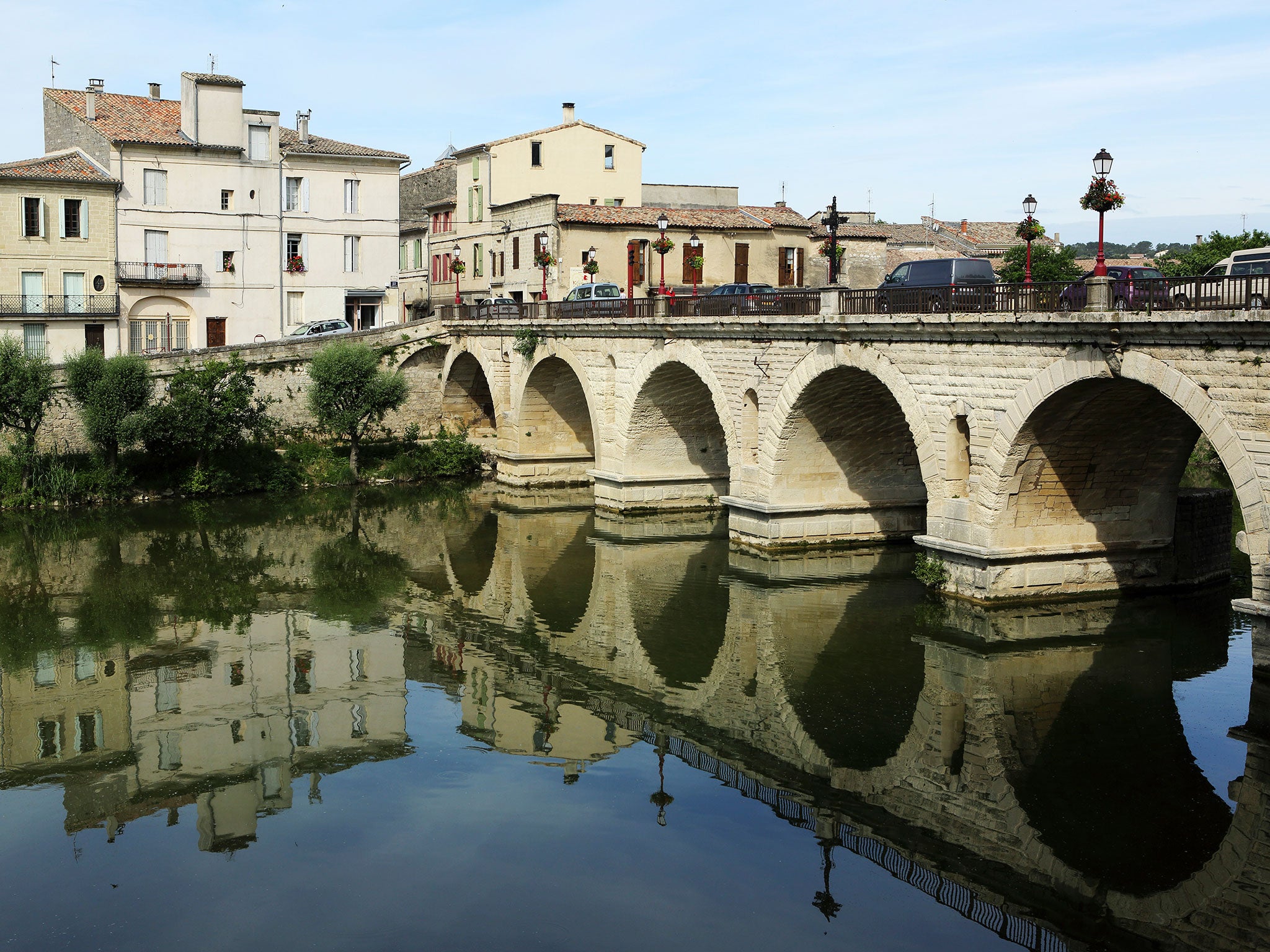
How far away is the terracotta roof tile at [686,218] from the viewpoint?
47156 millimetres

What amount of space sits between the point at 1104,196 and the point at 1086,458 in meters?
5.09

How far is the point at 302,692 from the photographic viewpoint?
20.5m

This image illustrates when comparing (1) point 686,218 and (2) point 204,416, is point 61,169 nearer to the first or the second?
(2) point 204,416

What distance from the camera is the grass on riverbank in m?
36.5

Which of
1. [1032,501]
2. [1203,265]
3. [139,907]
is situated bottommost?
[139,907]

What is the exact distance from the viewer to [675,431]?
3497cm

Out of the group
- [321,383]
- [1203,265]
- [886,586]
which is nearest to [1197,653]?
[886,586]

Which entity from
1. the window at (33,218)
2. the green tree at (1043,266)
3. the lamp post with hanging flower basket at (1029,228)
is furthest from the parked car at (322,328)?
the lamp post with hanging flower basket at (1029,228)

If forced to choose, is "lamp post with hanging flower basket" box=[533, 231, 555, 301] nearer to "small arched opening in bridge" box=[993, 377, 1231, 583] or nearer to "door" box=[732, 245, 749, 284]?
"door" box=[732, 245, 749, 284]

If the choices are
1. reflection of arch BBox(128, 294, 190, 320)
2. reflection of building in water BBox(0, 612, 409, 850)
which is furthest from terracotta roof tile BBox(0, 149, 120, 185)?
reflection of building in water BBox(0, 612, 409, 850)

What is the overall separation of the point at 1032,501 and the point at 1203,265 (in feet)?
123

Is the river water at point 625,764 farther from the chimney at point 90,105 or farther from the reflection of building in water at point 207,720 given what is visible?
the chimney at point 90,105

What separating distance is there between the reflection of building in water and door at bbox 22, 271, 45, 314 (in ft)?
76.8

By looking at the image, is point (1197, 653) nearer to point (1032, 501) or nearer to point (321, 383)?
point (1032, 501)
